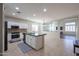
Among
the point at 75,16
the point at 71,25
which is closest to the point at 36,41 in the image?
the point at 71,25

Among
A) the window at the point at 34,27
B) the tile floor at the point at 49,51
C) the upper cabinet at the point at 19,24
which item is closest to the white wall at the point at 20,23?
the upper cabinet at the point at 19,24

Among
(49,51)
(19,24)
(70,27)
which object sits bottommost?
(49,51)

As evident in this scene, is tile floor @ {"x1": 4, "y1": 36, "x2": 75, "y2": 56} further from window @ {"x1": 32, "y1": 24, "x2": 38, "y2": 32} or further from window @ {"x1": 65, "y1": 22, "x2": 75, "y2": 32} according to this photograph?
window @ {"x1": 32, "y1": 24, "x2": 38, "y2": 32}

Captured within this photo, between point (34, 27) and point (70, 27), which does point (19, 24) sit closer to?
point (34, 27)

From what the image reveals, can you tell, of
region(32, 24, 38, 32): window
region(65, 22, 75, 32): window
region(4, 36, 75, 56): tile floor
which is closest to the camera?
region(4, 36, 75, 56): tile floor

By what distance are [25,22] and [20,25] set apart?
0.31 metres

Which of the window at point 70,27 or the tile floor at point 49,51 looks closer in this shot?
the tile floor at point 49,51

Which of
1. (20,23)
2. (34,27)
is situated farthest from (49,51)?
(20,23)

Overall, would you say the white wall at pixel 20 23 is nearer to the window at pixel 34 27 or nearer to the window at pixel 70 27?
the window at pixel 34 27

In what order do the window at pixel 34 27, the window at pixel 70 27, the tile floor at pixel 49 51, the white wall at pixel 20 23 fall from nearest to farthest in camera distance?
1. the tile floor at pixel 49 51
2. the window at pixel 70 27
3. the white wall at pixel 20 23
4. the window at pixel 34 27

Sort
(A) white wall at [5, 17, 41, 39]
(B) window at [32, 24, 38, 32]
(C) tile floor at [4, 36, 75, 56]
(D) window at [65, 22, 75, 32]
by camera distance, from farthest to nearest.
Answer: (B) window at [32, 24, 38, 32], (A) white wall at [5, 17, 41, 39], (D) window at [65, 22, 75, 32], (C) tile floor at [4, 36, 75, 56]

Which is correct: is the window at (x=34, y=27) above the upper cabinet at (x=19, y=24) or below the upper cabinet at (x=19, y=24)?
below

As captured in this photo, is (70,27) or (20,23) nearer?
(70,27)


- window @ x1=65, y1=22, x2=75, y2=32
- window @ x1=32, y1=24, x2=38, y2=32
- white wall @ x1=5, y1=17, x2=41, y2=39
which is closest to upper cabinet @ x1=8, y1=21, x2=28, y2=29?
white wall @ x1=5, y1=17, x2=41, y2=39
